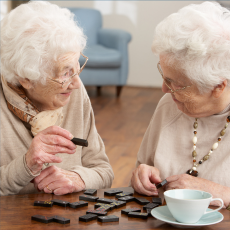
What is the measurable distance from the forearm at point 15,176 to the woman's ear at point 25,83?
32 cm

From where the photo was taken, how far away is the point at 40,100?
152cm

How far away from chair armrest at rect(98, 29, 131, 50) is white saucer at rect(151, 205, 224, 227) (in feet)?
15.9

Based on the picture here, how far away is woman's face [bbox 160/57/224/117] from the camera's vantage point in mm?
1225


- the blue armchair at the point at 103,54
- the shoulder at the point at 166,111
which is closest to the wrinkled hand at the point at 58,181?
the shoulder at the point at 166,111

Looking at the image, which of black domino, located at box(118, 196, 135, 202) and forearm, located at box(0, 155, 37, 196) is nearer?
black domino, located at box(118, 196, 135, 202)

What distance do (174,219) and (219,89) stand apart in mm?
500

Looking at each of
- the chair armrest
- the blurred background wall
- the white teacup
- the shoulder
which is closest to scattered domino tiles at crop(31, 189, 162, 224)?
the white teacup

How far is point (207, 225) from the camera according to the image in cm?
93

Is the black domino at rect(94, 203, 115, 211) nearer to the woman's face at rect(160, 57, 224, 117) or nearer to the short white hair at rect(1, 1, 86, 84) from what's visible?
the woman's face at rect(160, 57, 224, 117)

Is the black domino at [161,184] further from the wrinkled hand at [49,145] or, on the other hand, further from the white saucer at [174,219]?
the wrinkled hand at [49,145]

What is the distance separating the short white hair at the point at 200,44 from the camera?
1.13m

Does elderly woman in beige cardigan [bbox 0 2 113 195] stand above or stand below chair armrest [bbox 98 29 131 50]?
above

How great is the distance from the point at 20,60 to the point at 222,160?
86 cm

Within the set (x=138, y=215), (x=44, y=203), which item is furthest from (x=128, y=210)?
(x=44, y=203)
